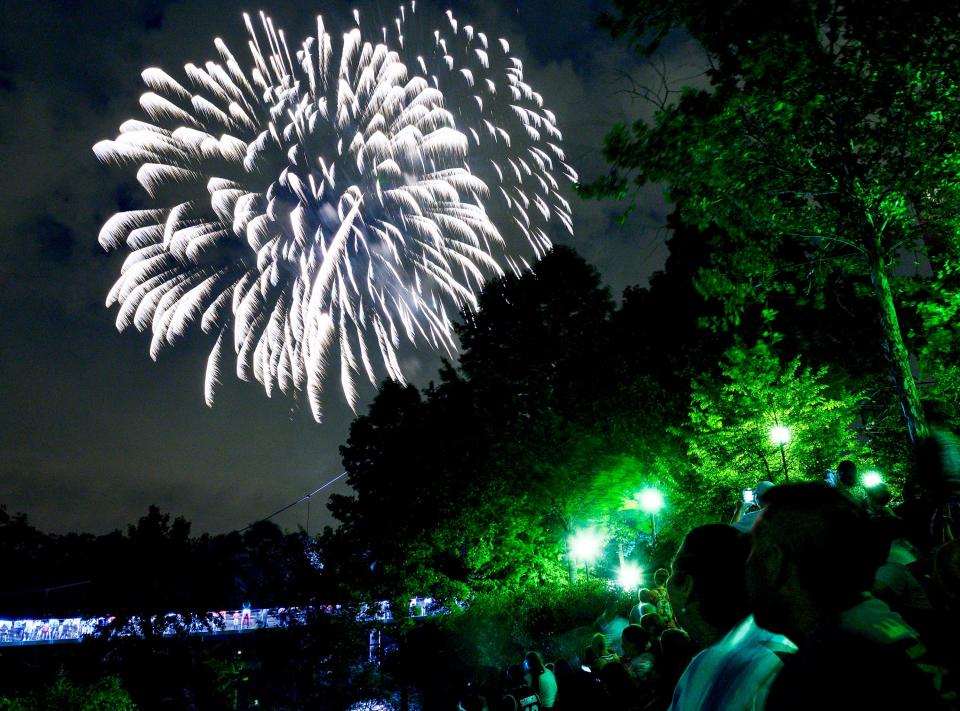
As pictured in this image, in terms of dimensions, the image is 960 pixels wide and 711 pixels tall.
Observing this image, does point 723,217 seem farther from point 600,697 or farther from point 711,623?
point 711,623

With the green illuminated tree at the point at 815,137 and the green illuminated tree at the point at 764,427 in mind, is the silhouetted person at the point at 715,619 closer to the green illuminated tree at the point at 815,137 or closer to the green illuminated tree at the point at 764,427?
the green illuminated tree at the point at 815,137

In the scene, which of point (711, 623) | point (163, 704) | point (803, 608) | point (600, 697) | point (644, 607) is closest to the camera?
point (803, 608)

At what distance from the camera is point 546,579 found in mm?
26625

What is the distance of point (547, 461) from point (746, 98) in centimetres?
2056

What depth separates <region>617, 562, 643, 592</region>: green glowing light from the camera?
937 inches

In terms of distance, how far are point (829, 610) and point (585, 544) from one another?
2751cm

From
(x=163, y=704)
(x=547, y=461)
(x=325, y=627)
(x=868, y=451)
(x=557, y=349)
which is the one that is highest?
(x=557, y=349)

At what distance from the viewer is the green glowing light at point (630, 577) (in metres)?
23.8

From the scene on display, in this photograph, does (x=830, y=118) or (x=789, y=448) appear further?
(x=789, y=448)

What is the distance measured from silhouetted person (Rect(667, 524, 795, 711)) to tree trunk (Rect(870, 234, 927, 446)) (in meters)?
10.1

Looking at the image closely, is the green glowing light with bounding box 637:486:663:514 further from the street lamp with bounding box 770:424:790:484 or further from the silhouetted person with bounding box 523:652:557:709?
the silhouetted person with bounding box 523:652:557:709

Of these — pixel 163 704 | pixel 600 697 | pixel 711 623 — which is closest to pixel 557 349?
pixel 163 704

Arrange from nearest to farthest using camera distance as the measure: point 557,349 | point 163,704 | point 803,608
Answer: point 803,608 → point 163,704 → point 557,349

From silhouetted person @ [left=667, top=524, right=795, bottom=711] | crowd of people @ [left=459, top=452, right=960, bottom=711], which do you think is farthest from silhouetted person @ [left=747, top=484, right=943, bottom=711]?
silhouetted person @ [left=667, top=524, right=795, bottom=711]
